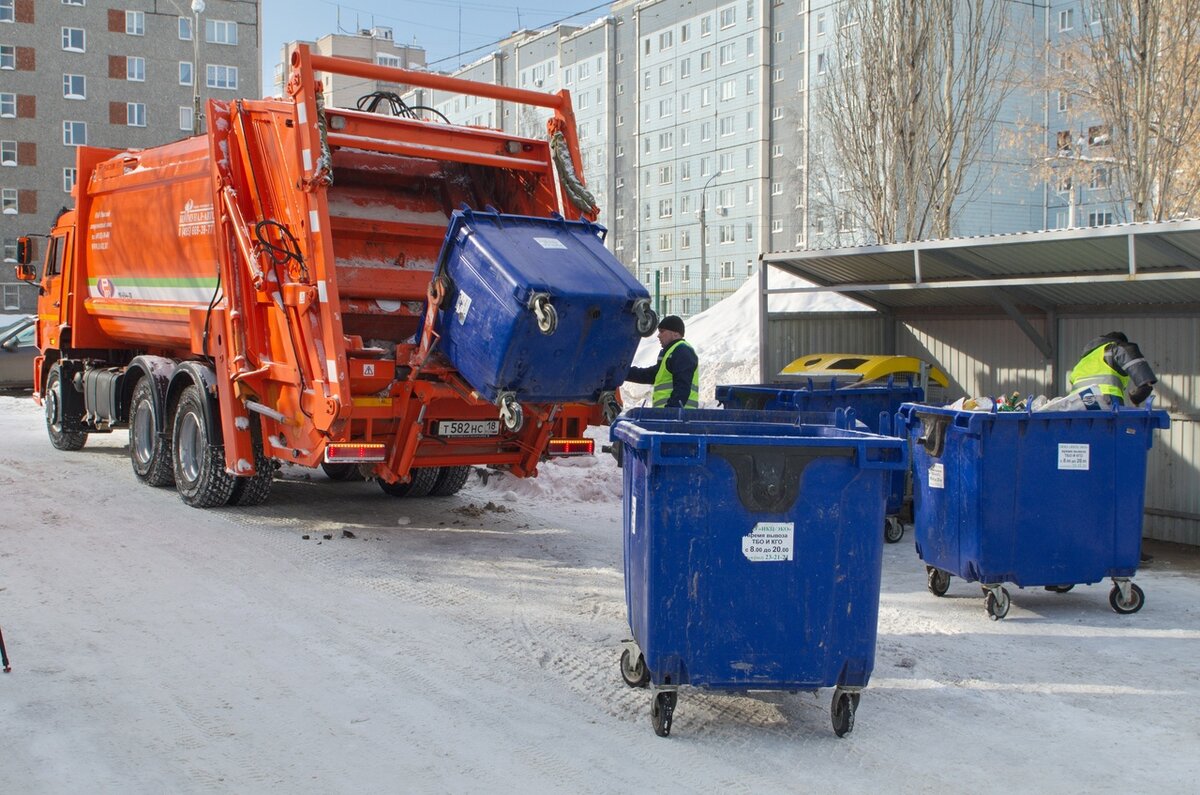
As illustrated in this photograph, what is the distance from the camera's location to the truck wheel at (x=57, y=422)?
40.8 ft

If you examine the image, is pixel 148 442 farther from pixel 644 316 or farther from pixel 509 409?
pixel 644 316

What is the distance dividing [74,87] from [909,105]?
46922 millimetres

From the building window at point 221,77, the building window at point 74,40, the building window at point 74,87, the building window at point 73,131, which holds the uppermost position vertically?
the building window at point 74,40

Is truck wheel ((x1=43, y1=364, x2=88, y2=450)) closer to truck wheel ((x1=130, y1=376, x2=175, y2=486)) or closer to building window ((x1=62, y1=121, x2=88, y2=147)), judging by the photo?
truck wheel ((x1=130, y1=376, x2=175, y2=486))

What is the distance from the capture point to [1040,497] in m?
6.32

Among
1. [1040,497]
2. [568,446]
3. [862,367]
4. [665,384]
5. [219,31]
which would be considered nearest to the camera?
[1040,497]

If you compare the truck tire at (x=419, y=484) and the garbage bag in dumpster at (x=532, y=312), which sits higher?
the garbage bag in dumpster at (x=532, y=312)

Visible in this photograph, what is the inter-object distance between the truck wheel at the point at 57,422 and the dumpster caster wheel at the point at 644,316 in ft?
26.8

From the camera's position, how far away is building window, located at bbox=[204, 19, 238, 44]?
182 ft

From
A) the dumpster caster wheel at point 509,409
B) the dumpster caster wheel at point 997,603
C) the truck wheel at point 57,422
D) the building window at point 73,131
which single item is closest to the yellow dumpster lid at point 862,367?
the dumpster caster wheel at point 997,603

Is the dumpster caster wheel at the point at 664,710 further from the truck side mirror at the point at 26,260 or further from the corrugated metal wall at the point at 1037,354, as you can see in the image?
the truck side mirror at the point at 26,260

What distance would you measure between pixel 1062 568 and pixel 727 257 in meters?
46.3

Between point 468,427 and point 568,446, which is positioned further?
point 568,446

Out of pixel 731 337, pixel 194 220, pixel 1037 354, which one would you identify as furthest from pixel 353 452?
pixel 731 337
